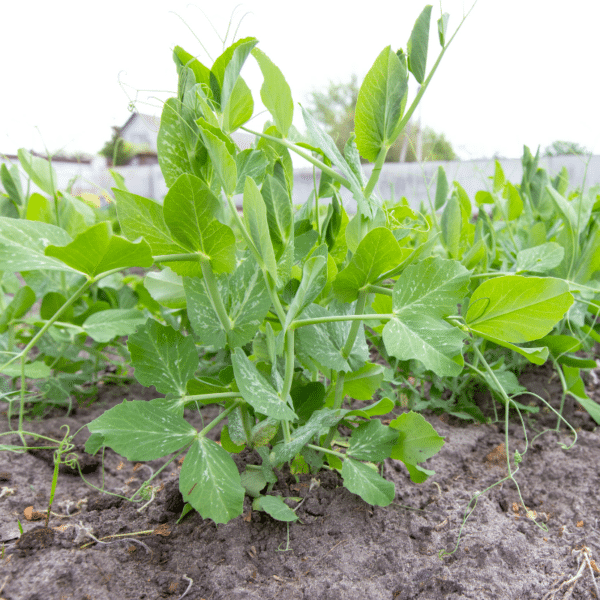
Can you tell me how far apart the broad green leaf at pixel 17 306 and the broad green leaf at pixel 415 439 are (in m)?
0.72

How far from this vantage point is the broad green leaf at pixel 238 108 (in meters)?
0.42

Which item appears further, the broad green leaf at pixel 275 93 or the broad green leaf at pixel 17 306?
the broad green leaf at pixel 17 306

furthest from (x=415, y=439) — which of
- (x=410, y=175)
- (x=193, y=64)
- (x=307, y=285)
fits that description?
(x=410, y=175)

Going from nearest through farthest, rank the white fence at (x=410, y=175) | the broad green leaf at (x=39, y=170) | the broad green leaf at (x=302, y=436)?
the broad green leaf at (x=302, y=436), the broad green leaf at (x=39, y=170), the white fence at (x=410, y=175)

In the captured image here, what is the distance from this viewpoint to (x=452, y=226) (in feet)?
2.51

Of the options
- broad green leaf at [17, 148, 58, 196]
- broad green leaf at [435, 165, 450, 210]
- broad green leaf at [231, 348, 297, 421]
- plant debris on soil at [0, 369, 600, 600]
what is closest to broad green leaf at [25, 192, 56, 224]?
broad green leaf at [17, 148, 58, 196]

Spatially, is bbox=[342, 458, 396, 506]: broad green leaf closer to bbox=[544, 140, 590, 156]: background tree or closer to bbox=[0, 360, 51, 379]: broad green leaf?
bbox=[0, 360, 51, 379]: broad green leaf

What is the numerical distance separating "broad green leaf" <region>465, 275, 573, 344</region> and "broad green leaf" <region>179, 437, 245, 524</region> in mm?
294

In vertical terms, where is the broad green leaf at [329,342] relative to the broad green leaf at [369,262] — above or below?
below

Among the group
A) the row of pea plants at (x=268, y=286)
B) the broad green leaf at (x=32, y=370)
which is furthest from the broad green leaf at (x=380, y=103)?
the broad green leaf at (x=32, y=370)

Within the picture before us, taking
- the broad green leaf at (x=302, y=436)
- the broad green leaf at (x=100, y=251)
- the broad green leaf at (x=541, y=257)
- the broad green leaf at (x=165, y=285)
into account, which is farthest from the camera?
the broad green leaf at (x=541, y=257)

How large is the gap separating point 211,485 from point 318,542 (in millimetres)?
184

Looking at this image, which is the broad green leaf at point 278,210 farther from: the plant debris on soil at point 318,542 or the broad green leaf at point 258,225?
the plant debris on soil at point 318,542

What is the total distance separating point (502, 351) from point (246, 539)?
0.61 meters
